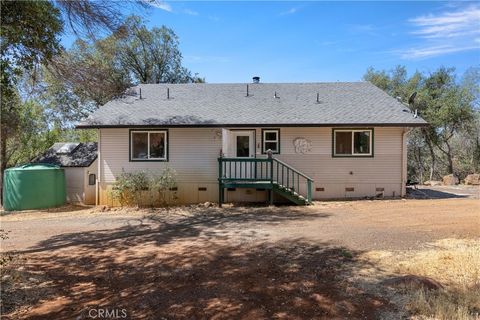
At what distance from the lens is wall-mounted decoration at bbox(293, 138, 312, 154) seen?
12.9 meters

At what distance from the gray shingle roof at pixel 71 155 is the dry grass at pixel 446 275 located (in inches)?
510

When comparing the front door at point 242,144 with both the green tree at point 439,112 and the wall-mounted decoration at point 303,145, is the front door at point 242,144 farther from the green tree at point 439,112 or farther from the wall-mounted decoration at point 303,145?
the green tree at point 439,112

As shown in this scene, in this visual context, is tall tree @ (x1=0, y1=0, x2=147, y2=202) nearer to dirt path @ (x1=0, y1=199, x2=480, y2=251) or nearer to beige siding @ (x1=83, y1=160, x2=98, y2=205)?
dirt path @ (x1=0, y1=199, x2=480, y2=251)

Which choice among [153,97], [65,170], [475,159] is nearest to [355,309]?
[153,97]

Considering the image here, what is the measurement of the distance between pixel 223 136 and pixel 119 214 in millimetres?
4518

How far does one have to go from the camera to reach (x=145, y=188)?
40.4ft

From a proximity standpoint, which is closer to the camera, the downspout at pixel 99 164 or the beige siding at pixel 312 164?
the beige siding at pixel 312 164

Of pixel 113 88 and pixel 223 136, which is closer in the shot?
pixel 113 88

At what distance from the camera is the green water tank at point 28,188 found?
42.5 ft

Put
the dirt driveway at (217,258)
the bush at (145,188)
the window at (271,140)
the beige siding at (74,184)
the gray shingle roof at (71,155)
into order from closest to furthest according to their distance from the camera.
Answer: the dirt driveway at (217,258), the bush at (145,188), the window at (271,140), the beige siding at (74,184), the gray shingle roof at (71,155)

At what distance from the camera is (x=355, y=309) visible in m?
3.89

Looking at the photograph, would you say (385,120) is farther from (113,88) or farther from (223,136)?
(113,88)

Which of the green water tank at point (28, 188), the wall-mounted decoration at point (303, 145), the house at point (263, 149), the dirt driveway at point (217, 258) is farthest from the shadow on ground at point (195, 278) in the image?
the green water tank at point (28, 188)

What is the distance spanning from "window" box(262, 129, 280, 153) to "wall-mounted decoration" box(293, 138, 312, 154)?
0.74 metres
